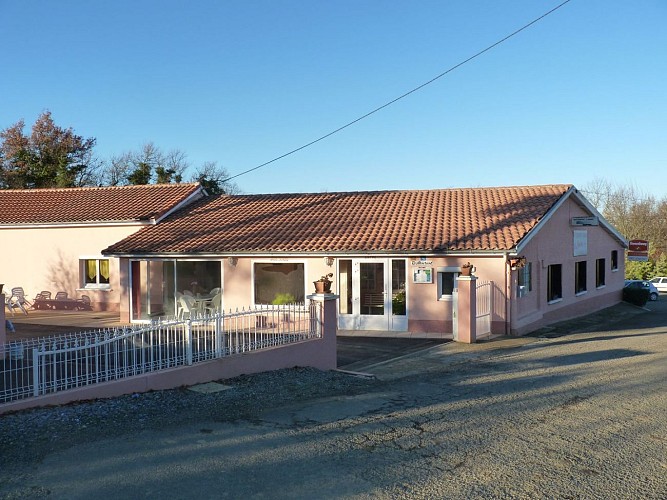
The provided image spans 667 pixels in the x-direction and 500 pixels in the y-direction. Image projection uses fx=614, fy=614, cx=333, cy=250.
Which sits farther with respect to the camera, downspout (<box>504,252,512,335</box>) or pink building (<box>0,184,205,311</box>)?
pink building (<box>0,184,205,311</box>)

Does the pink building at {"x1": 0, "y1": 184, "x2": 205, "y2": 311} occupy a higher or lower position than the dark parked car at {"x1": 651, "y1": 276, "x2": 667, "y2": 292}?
higher

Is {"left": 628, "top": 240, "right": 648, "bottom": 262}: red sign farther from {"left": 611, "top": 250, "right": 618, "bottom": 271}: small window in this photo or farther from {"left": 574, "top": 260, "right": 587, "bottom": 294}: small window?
{"left": 574, "top": 260, "right": 587, "bottom": 294}: small window

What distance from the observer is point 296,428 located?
6.85 m

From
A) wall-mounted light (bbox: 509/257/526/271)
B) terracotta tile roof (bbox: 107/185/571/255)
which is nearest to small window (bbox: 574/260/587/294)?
terracotta tile roof (bbox: 107/185/571/255)

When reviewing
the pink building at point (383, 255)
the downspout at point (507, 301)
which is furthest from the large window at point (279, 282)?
the downspout at point (507, 301)

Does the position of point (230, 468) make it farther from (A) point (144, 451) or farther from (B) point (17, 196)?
(B) point (17, 196)

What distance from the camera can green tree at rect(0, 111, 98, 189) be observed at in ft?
138

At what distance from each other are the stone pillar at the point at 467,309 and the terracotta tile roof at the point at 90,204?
11.6 meters

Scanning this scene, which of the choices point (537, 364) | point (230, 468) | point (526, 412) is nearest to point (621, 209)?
point (537, 364)

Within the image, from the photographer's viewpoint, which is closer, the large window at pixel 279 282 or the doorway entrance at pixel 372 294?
the doorway entrance at pixel 372 294

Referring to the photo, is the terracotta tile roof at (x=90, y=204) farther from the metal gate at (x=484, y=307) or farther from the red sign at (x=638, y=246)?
the red sign at (x=638, y=246)

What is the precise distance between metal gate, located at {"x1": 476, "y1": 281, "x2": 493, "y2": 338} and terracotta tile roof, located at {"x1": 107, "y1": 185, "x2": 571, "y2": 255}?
1.10 metres

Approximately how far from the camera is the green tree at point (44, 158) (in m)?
42.1

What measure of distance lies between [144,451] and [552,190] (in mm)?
17924
